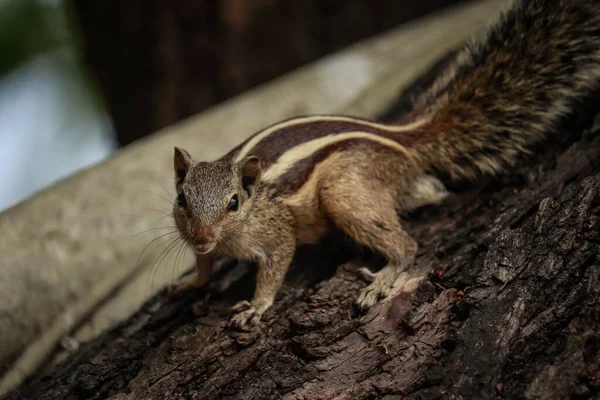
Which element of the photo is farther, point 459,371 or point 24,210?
point 24,210

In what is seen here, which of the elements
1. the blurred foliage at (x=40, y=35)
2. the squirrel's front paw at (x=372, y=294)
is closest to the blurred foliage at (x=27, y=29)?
the blurred foliage at (x=40, y=35)

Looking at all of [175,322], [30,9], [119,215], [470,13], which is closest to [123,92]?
Answer: [30,9]

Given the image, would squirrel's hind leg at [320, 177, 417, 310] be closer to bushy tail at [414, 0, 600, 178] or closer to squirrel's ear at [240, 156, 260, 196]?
squirrel's ear at [240, 156, 260, 196]

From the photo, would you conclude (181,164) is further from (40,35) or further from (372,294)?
(40,35)

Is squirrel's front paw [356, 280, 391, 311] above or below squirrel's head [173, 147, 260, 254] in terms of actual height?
below

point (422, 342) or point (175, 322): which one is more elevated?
point (175, 322)

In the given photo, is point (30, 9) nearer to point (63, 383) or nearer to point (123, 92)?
point (123, 92)

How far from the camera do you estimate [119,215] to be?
13.8 ft

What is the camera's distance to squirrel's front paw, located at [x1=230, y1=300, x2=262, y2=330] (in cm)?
256

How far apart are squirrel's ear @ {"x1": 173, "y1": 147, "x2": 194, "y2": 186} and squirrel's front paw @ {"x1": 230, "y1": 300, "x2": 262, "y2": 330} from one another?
0.72 m

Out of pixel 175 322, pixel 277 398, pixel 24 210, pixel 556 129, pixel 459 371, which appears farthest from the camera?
pixel 24 210

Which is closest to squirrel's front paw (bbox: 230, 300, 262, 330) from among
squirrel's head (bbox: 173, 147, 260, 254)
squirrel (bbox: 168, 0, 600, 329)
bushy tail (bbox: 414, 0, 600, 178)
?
squirrel (bbox: 168, 0, 600, 329)

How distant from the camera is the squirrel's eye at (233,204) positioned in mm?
2680

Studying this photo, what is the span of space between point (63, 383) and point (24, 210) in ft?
6.24
